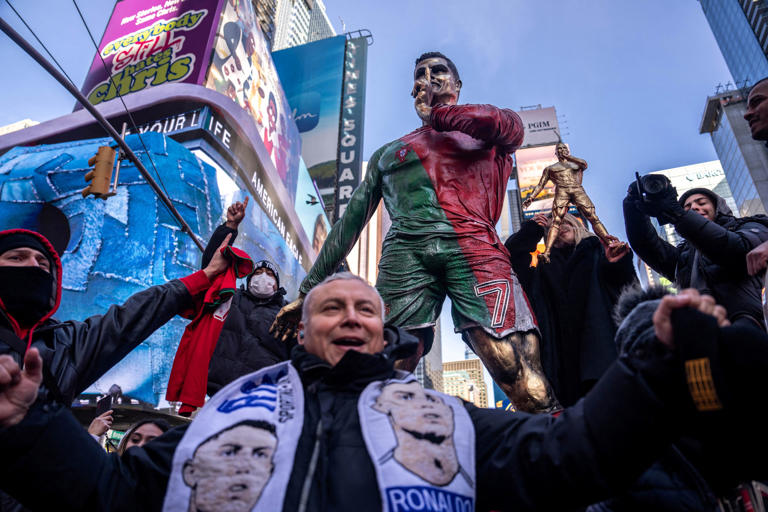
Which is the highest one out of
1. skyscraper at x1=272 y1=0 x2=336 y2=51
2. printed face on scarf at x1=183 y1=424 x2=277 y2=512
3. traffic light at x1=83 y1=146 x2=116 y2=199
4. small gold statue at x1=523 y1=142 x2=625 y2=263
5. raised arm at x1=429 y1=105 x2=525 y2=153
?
skyscraper at x1=272 y1=0 x2=336 y2=51

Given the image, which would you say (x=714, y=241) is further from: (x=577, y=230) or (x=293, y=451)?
(x=293, y=451)

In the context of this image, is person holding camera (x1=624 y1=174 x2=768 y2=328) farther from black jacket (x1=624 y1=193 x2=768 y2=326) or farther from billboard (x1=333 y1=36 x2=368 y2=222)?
billboard (x1=333 y1=36 x2=368 y2=222)

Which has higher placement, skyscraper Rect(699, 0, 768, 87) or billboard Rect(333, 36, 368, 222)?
skyscraper Rect(699, 0, 768, 87)

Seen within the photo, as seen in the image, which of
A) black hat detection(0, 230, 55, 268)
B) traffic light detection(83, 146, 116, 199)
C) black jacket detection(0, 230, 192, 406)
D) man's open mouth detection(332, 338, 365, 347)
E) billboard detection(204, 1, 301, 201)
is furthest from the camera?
billboard detection(204, 1, 301, 201)

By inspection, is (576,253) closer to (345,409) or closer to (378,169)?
(378,169)

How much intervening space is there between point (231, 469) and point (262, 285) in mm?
3780

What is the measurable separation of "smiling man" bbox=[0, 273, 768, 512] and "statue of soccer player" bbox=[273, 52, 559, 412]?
1.16 meters

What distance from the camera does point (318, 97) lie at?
107 feet

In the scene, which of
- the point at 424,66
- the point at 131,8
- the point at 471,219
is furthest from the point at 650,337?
the point at 131,8

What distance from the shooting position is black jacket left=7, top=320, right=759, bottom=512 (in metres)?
1.16

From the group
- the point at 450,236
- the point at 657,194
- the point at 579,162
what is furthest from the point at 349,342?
the point at 579,162

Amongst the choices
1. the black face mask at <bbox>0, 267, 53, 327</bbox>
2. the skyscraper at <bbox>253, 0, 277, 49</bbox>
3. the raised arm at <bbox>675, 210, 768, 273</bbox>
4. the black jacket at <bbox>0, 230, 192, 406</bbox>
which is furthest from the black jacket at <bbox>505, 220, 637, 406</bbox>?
the skyscraper at <bbox>253, 0, 277, 49</bbox>

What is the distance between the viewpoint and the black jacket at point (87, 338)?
2248 mm

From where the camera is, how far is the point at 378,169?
3766 millimetres
